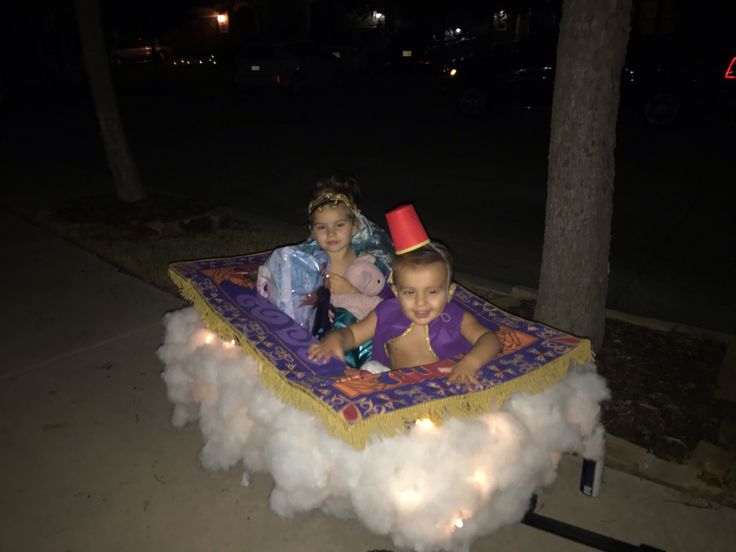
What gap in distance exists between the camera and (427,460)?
88.4 inches

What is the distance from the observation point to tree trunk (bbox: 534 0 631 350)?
3131 millimetres

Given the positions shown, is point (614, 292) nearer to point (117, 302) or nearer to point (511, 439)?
point (511, 439)

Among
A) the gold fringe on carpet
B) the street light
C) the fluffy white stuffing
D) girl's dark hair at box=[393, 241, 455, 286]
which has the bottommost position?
the fluffy white stuffing

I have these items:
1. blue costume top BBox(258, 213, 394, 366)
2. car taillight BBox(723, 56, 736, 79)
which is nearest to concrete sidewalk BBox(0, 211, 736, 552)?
blue costume top BBox(258, 213, 394, 366)

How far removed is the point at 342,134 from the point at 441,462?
34.1 ft

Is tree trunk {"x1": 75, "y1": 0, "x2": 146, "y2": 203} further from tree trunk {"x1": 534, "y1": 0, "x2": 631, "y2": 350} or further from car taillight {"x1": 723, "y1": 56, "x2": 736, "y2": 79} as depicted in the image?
car taillight {"x1": 723, "y1": 56, "x2": 736, "y2": 79}

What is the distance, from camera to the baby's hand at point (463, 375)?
2.44 metres

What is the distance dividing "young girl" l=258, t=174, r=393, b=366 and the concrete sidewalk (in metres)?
0.85

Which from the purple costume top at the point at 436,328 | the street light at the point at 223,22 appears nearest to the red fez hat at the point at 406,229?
the purple costume top at the point at 436,328

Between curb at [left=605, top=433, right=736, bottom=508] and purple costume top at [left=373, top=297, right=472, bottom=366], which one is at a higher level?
purple costume top at [left=373, top=297, right=472, bottom=366]

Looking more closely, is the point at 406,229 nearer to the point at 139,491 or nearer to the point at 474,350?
the point at 474,350

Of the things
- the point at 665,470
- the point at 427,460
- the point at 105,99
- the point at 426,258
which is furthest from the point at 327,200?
the point at 105,99

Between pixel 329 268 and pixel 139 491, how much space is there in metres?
1.45

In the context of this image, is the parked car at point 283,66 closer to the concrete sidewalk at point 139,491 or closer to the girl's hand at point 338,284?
the concrete sidewalk at point 139,491
